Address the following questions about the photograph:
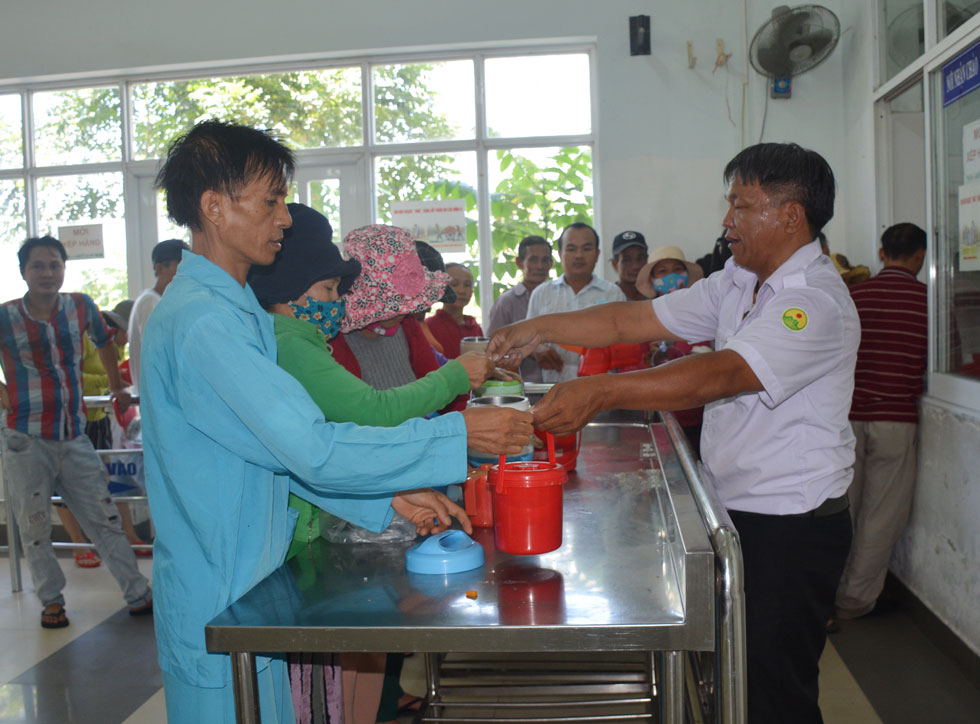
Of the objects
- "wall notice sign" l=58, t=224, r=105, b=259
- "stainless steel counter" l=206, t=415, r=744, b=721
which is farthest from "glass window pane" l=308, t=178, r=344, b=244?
"stainless steel counter" l=206, t=415, r=744, b=721

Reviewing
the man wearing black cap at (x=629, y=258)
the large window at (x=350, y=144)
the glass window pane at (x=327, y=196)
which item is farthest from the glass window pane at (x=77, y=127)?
the man wearing black cap at (x=629, y=258)

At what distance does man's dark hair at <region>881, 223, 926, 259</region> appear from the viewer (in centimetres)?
358

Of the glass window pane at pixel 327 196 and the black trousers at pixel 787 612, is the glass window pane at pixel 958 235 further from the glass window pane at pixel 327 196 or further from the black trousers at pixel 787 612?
the glass window pane at pixel 327 196

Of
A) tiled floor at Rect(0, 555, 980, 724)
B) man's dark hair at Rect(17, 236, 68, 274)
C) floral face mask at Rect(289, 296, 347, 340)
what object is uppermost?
man's dark hair at Rect(17, 236, 68, 274)

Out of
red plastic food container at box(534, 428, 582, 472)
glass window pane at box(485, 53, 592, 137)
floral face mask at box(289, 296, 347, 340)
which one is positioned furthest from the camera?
glass window pane at box(485, 53, 592, 137)

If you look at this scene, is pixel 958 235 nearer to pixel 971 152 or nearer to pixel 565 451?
pixel 971 152

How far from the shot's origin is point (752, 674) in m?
1.72

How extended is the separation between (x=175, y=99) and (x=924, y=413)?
18.2ft

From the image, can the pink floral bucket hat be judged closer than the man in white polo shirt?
No

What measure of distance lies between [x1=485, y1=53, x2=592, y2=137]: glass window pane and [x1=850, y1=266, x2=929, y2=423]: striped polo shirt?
9.39 feet

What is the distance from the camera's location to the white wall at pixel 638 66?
5.39 meters

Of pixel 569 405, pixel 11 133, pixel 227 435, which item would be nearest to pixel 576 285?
pixel 569 405

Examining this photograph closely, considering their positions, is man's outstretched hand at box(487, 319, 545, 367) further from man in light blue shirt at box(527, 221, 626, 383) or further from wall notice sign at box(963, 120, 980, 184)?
man in light blue shirt at box(527, 221, 626, 383)

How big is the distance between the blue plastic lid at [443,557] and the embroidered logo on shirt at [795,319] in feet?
2.49
